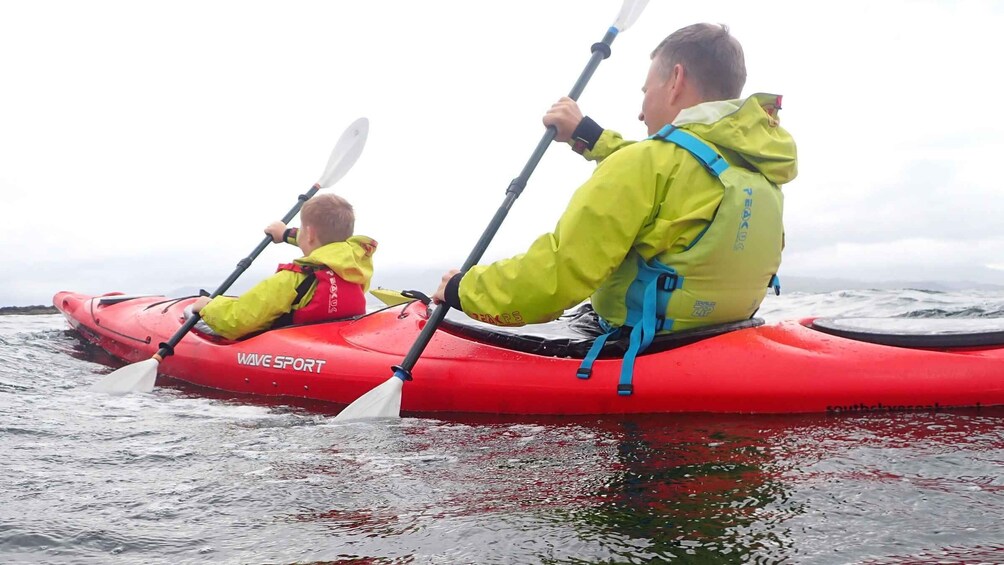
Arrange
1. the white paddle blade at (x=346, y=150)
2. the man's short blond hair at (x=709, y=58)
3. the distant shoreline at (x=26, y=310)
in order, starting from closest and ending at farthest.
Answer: the man's short blond hair at (x=709, y=58) → the white paddle blade at (x=346, y=150) → the distant shoreline at (x=26, y=310)

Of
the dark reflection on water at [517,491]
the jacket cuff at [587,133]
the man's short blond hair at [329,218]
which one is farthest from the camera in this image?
the man's short blond hair at [329,218]

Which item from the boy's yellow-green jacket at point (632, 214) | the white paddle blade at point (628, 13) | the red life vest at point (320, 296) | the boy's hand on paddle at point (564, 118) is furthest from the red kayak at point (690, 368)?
the white paddle blade at point (628, 13)

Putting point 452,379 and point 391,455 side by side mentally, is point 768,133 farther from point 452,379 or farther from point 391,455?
point 391,455

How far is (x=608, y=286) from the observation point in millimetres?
3418

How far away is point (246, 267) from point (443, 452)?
171 inches

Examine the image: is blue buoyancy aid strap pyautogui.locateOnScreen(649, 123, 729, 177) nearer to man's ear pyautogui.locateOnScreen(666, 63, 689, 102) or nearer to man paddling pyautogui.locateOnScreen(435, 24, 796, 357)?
man paddling pyautogui.locateOnScreen(435, 24, 796, 357)

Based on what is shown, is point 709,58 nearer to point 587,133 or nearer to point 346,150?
point 587,133

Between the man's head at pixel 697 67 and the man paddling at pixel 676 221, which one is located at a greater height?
the man's head at pixel 697 67

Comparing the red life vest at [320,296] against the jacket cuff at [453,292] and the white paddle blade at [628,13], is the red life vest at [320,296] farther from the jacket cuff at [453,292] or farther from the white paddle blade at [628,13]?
the white paddle blade at [628,13]

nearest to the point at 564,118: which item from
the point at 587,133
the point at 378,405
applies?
the point at 587,133

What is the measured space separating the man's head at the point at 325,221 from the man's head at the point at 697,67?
253cm

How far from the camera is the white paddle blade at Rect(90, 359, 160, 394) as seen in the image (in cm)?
457

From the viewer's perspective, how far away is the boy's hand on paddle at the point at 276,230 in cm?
611

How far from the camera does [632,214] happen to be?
9.82 ft
